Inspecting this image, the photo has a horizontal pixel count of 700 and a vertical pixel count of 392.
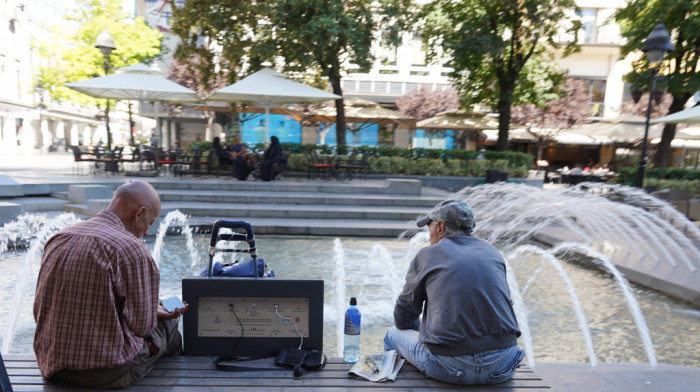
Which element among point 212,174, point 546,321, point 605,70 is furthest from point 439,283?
point 605,70

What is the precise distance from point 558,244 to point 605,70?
30.4 m

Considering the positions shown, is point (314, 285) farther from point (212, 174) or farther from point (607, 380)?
point (212, 174)

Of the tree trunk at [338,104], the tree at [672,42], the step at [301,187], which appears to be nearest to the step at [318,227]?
the step at [301,187]

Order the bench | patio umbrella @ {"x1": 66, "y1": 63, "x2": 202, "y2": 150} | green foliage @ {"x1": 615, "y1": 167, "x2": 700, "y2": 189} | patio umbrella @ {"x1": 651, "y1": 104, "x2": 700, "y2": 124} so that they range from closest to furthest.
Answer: the bench
patio umbrella @ {"x1": 651, "y1": 104, "x2": 700, "y2": 124}
patio umbrella @ {"x1": 66, "y1": 63, "x2": 202, "y2": 150}
green foliage @ {"x1": 615, "y1": 167, "x2": 700, "y2": 189}

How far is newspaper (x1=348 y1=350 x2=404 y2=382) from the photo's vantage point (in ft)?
9.80

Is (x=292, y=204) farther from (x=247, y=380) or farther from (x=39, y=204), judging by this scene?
(x=247, y=380)

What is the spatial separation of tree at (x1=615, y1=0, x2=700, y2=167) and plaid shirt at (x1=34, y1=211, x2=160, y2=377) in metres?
20.4

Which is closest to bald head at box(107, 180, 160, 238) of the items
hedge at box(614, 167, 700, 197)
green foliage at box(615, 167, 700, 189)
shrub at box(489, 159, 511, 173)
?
shrub at box(489, 159, 511, 173)

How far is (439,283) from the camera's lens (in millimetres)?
2863

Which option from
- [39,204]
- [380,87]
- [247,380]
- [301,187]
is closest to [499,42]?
[301,187]

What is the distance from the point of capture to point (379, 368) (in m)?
3.09

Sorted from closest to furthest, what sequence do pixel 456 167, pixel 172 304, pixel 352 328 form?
pixel 172 304 → pixel 352 328 → pixel 456 167

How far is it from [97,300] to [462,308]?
2035mm

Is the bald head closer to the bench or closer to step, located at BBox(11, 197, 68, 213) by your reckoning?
the bench
